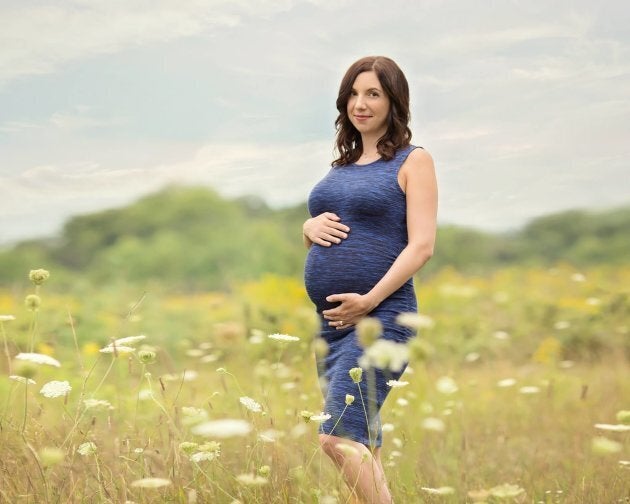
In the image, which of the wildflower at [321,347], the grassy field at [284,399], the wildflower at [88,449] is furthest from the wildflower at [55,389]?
the wildflower at [321,347]

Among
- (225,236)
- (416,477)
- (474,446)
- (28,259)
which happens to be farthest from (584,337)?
(28,259)

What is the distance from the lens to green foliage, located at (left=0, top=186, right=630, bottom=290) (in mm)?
15484

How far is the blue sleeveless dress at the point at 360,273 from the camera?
277 cm

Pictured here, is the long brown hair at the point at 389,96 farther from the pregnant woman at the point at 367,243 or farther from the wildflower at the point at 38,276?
the wildflower at the point at 38,276

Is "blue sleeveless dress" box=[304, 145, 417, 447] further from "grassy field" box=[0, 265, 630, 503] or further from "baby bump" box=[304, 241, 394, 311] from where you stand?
"grassy field" box=[0, 265, 630, 503]

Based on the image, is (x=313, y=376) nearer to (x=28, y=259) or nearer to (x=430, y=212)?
(x=430, y=212)

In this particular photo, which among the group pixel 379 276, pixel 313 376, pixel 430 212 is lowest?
pixel 313 376

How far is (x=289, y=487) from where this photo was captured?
294 centimetres

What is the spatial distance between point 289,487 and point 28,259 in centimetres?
1493

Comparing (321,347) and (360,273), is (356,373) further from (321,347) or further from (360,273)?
(360,273)

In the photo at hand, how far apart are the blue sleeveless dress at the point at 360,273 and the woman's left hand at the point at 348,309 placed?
42mm

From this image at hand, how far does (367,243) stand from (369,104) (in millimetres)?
532

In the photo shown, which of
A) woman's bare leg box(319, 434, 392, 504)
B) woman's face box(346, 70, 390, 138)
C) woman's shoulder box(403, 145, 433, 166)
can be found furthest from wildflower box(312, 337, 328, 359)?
woman's face box(346, 70, 390, 138)

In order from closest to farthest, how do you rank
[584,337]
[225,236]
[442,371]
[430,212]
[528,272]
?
[430,212] → [442,371] → [584,337] → [528,272] → [225,236]
